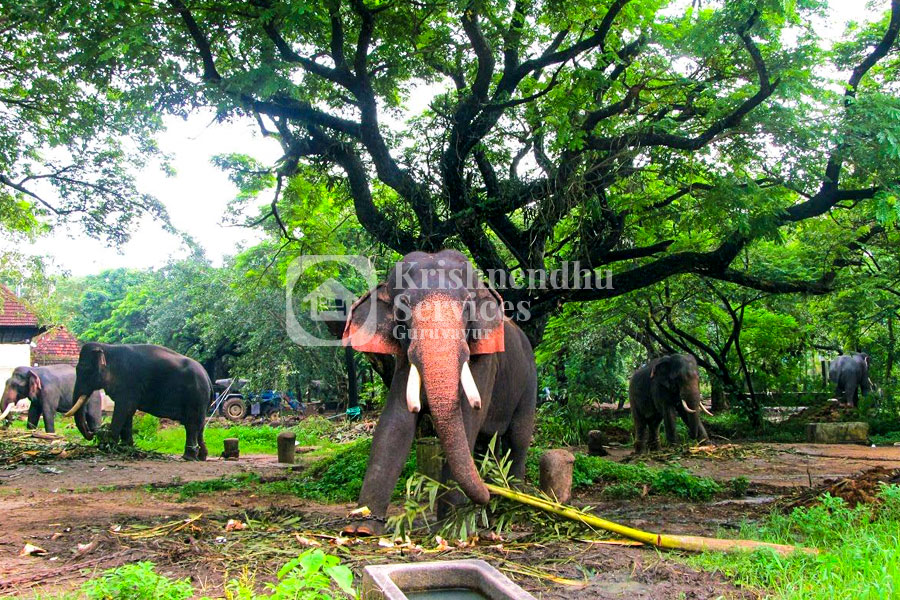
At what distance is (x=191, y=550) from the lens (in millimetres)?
5113

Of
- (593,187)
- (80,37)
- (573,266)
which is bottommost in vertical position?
(573,266)

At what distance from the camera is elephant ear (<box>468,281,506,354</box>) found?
21.6 feet

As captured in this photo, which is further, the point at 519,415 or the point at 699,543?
the point at 519,415

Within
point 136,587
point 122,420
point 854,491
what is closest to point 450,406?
point 136,587

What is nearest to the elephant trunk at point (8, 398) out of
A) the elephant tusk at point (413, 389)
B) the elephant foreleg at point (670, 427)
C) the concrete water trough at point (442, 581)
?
the elephant foreleg at point (670, 427)

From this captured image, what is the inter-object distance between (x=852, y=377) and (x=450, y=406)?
70.4ft

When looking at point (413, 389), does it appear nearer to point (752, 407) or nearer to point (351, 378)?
point (752, 407)

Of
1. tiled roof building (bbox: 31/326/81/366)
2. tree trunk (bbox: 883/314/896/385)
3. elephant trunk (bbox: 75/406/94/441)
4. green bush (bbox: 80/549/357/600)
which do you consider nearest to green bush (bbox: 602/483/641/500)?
green bush (bbox: 80/549/357/600)

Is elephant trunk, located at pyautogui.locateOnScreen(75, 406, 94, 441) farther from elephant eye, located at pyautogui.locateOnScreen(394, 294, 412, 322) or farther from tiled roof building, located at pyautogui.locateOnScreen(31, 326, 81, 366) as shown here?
A: tiled roof building, located at pyautogui.locateOnScreen(31, 326, 81, 366)

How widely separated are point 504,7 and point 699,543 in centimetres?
652

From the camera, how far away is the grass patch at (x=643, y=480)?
30.9 feet

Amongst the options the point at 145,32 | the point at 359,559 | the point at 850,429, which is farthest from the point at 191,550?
the point at 850,429

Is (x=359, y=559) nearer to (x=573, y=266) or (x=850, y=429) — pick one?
(x=573, y=266)

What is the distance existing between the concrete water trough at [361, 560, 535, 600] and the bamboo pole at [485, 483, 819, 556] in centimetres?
192
